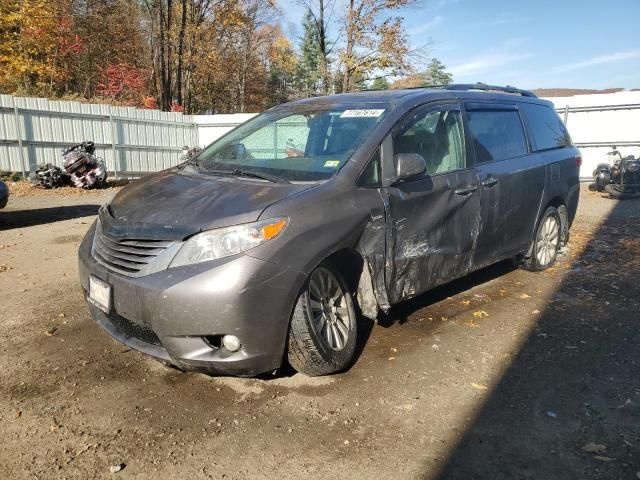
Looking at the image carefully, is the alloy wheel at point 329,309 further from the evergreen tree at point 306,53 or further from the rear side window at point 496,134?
the evergreen tree at point 306,53

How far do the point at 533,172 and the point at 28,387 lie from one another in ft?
15.6

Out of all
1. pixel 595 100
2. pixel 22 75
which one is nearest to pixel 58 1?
pixel 22 75

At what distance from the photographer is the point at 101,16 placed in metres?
29.3

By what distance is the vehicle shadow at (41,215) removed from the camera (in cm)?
871

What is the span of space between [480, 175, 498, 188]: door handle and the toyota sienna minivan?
2cm

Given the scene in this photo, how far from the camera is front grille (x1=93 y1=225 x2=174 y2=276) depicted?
2.87 m

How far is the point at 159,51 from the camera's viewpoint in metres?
26.7

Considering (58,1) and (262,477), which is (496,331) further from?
(58,1)

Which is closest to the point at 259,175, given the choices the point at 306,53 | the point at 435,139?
the point at 435,139

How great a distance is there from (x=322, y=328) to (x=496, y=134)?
111 inches

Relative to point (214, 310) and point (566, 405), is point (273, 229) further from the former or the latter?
point (566, 405)

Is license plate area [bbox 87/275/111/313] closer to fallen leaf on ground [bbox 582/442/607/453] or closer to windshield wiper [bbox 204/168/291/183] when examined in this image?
windshield wiper [bbox 204/168/291/183]

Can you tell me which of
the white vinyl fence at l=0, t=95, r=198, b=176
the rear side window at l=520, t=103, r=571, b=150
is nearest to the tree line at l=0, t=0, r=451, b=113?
the white vinyl fence at l=0, t=95, r=198, b=176

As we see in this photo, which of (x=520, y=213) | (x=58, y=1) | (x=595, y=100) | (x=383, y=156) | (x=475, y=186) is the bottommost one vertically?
(x=520, y=213)
